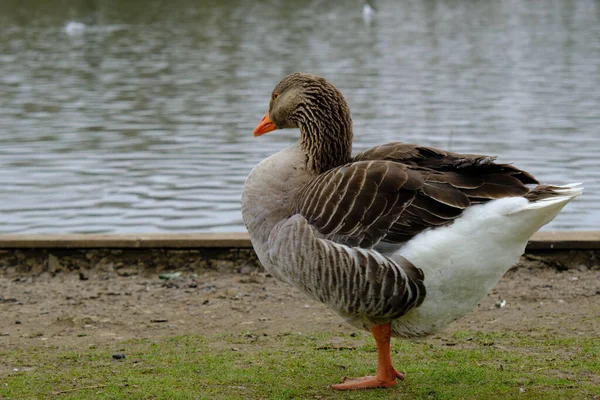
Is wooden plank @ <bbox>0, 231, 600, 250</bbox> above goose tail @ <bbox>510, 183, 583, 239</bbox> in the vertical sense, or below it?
below

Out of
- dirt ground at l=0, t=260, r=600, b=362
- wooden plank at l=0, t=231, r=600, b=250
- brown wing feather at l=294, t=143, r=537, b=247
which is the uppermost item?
brown wing feather at l=294, t=143, r=537, b=247

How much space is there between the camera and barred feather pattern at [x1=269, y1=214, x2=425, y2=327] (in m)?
4.82

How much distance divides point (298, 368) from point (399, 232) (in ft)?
3.91

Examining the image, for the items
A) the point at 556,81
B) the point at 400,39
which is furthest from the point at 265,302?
the point at 400,39

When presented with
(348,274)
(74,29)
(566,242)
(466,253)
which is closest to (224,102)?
(566,242)

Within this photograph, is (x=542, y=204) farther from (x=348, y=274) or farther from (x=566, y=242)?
(x=566, y=242)

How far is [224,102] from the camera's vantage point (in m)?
18.8

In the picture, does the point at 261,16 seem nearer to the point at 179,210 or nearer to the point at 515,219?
the point at 179,210

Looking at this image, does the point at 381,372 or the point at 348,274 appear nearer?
the point at 348,274

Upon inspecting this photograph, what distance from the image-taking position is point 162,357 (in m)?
5.75

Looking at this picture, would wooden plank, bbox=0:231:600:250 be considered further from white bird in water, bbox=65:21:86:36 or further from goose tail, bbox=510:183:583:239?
white bird in water, bbox=65:21:86:36

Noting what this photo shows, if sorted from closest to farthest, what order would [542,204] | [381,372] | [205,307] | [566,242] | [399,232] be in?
1. [542,204]
2. [399,232]
3. [381,372]
4. [205,307]
5. [566,242]

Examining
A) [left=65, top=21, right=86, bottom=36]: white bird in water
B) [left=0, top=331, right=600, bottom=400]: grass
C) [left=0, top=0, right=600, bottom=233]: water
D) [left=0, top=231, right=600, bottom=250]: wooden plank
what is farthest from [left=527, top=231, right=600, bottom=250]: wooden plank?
[left=65, top=21, right=86, bottom=36]: white bird in water

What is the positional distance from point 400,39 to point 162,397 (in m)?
28.8
